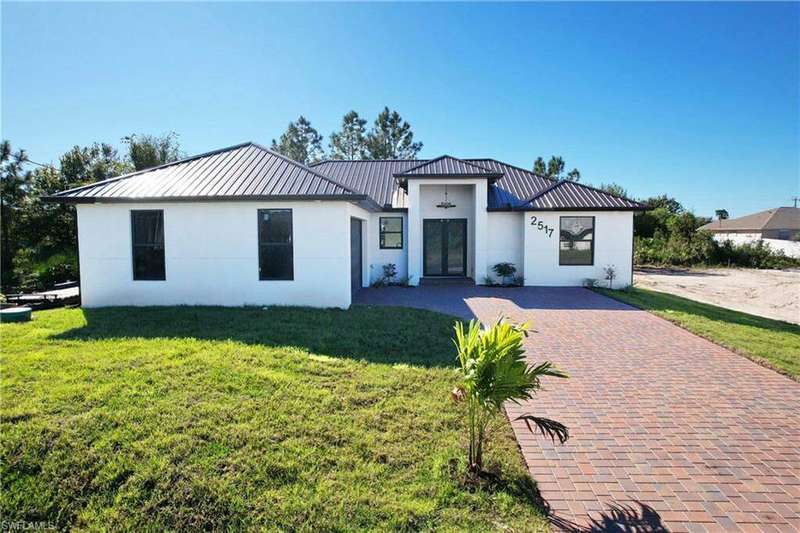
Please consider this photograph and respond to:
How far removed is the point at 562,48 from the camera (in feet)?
40.1

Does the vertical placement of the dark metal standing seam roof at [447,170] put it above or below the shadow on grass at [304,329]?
above

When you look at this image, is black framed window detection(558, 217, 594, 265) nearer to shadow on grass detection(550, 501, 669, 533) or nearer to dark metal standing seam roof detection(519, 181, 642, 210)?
dark metal standing seam roof detection(519, 181, 642, 210)

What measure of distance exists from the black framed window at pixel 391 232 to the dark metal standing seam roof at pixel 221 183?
17.8 feet

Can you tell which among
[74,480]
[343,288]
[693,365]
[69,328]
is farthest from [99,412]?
[693,365]

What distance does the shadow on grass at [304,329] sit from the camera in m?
6.98

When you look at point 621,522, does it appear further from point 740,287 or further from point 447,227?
point 740,287

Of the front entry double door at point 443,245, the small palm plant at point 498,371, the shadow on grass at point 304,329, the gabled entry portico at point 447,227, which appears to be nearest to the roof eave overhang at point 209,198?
the shadow on grass at point 304,329

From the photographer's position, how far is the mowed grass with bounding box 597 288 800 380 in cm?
710

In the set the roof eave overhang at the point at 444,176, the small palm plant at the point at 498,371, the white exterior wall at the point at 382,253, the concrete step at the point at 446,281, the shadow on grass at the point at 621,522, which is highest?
the roof eave overhang at the point at 444,176

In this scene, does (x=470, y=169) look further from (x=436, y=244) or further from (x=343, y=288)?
(x=343, y=288)

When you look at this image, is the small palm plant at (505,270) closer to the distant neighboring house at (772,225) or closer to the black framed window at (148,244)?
the black framed window at (148,244)

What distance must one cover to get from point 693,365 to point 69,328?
11473 mm

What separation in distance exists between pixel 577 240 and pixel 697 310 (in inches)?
184

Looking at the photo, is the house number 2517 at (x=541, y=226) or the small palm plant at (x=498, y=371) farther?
the house number 2517 at (x=541, y=226)
